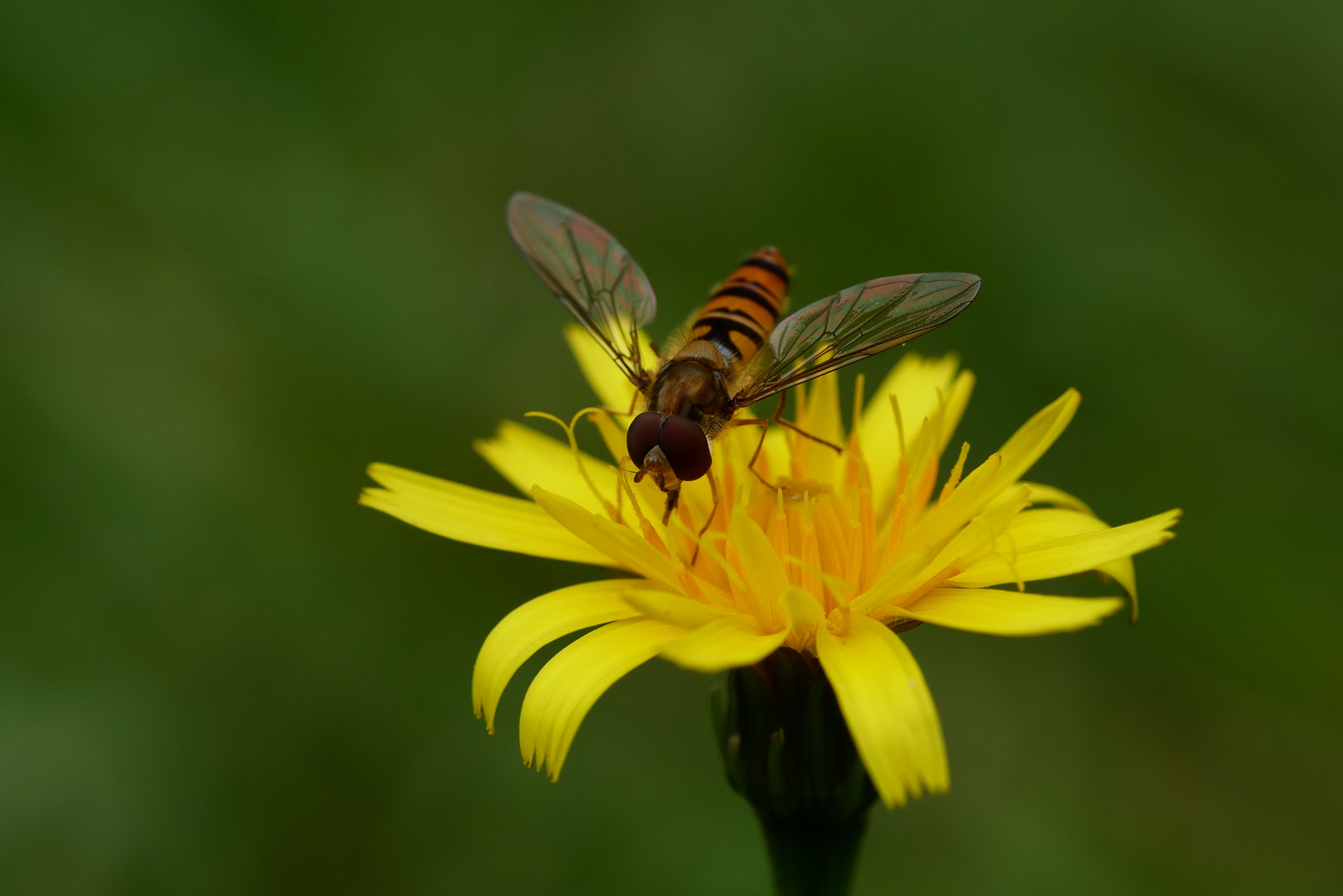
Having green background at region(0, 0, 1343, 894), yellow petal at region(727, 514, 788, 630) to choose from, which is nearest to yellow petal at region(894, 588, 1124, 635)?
yellow petal at region(727, 514, 788, 630)

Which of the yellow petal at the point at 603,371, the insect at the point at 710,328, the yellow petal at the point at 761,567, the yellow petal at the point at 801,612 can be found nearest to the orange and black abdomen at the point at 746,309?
the insect at the point at 710,328

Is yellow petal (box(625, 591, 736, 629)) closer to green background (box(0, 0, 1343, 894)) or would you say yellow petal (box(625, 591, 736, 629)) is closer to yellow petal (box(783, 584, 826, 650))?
yellow petal (box(783, 584, 826, 650))

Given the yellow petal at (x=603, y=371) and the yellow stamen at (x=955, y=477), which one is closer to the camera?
the yellow stamen at (x=955, y=477)

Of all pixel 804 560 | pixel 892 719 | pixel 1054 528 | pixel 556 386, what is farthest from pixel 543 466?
pixel 556 386

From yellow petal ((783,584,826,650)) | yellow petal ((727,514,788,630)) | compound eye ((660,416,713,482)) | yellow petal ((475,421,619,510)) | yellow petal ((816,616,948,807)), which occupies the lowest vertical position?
yellow petal ((816,616,948,807))

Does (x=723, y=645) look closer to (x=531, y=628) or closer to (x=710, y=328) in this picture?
(x=531, y=628)

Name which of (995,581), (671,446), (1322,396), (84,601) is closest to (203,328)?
(84,601)

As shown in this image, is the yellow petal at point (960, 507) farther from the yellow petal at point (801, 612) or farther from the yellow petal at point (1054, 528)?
the yellow petal at point (801, 612)
